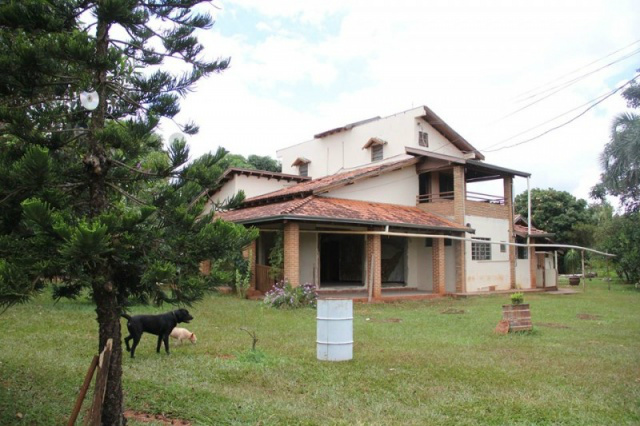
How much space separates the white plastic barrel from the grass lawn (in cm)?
29

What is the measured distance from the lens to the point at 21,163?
341cm

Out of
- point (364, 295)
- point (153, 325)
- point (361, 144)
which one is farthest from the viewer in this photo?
point (361, 144)

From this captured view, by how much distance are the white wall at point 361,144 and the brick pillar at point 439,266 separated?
511 centimetres

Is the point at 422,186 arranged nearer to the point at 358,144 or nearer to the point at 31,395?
the point at 358,144

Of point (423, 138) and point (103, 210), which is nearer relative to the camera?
point (103, 210)

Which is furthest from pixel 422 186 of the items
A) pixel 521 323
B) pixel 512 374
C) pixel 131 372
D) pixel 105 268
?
pixel 105 268

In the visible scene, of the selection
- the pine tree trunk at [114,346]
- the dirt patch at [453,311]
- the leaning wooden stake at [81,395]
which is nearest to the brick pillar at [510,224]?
the dirt patch at [453,311]

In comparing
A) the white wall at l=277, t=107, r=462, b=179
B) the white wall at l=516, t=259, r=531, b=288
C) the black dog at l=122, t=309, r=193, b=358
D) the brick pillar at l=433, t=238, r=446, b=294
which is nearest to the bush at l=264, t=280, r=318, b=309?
the brick pillar at l=433, t=238, r=446, b=294

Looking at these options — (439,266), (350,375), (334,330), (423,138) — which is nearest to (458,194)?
(439,266)

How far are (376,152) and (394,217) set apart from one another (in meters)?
6.39

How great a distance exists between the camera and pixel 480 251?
2247 cm

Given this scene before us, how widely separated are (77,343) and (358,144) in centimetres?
1847

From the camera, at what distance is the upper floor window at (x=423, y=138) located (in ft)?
77.3

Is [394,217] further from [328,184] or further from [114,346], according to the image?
[114,346]
